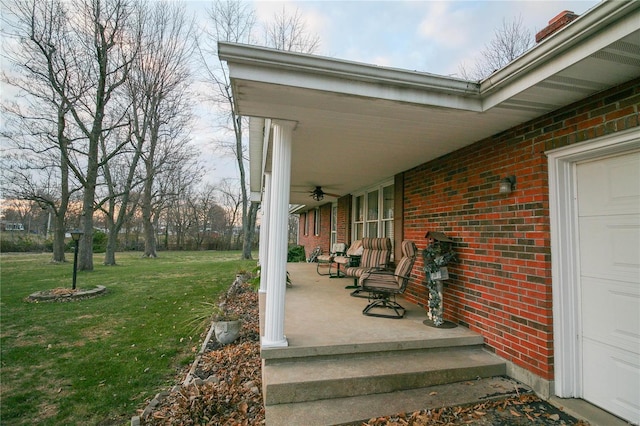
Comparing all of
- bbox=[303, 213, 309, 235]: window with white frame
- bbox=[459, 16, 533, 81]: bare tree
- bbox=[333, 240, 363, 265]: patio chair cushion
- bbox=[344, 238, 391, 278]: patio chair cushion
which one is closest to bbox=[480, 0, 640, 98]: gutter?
bbox=[344, 238, 391, 278]: patio chair cushion

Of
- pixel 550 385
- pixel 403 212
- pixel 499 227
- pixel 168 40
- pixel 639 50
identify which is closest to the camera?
pixel 639 50

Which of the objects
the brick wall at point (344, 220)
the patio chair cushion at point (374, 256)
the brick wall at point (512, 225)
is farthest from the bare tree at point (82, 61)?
the brick wall at point (512, 225)

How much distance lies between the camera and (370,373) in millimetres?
2750

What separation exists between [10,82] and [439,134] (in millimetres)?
12798

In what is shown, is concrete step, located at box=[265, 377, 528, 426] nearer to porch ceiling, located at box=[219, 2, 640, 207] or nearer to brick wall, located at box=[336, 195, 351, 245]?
porch ceiling, located at box=[219, 2, 640, 207]

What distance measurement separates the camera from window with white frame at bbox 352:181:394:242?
6.47 m

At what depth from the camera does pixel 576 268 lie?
8.88ft

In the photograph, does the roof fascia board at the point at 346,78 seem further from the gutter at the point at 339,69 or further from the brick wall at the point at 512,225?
the brick wall at the point at 512,225

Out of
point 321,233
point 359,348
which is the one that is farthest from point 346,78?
point 321,233

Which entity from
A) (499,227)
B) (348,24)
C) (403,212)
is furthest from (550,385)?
(348,24)

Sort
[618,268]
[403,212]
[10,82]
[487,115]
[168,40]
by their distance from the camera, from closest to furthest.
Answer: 1. [618,268]
2. [487,115]
3. [403,212]
4. [10,82]
5. [168,40]

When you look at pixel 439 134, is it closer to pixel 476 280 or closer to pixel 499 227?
pixel 499 227

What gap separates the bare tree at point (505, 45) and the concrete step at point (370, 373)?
1068cm

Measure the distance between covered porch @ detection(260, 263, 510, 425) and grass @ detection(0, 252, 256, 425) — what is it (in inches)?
57.8
